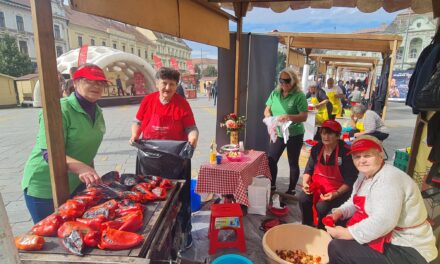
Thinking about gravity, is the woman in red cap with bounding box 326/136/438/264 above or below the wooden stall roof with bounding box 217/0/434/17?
below

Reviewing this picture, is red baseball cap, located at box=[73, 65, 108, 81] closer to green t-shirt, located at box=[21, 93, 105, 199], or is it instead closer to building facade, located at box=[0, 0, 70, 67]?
green t-shirt, located at box=[21, 93, 105, 199]

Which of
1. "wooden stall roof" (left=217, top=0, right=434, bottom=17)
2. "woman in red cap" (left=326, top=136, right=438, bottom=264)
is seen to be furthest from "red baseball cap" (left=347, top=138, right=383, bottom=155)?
"wooden stall roof" (left=217, top=0, right=434, bottom=17)

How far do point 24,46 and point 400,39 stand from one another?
4211cm

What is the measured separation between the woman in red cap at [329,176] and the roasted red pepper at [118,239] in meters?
2.00

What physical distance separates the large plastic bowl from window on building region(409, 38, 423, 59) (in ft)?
164

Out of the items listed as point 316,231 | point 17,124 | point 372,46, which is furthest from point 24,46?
point 316,231

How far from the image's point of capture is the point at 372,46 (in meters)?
8.55

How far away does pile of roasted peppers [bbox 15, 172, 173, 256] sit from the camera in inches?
45.1

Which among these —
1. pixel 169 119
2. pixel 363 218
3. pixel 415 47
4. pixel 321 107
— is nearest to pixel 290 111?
pixel 169 119

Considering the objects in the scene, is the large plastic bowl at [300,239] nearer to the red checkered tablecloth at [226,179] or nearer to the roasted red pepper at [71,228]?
the red checkered tablecloth at [226,179]

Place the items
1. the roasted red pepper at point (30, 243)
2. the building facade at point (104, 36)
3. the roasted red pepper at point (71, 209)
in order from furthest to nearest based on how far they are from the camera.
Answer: the building facade at point (104, 36)
the roasted red pepper at point (71, 209)
the roasted red pepper at point (30, 243)

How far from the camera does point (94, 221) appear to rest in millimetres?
1280

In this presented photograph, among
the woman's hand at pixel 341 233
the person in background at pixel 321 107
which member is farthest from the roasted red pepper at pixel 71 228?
the person in background at pixel 321 107

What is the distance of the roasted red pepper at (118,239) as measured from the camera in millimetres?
1145
